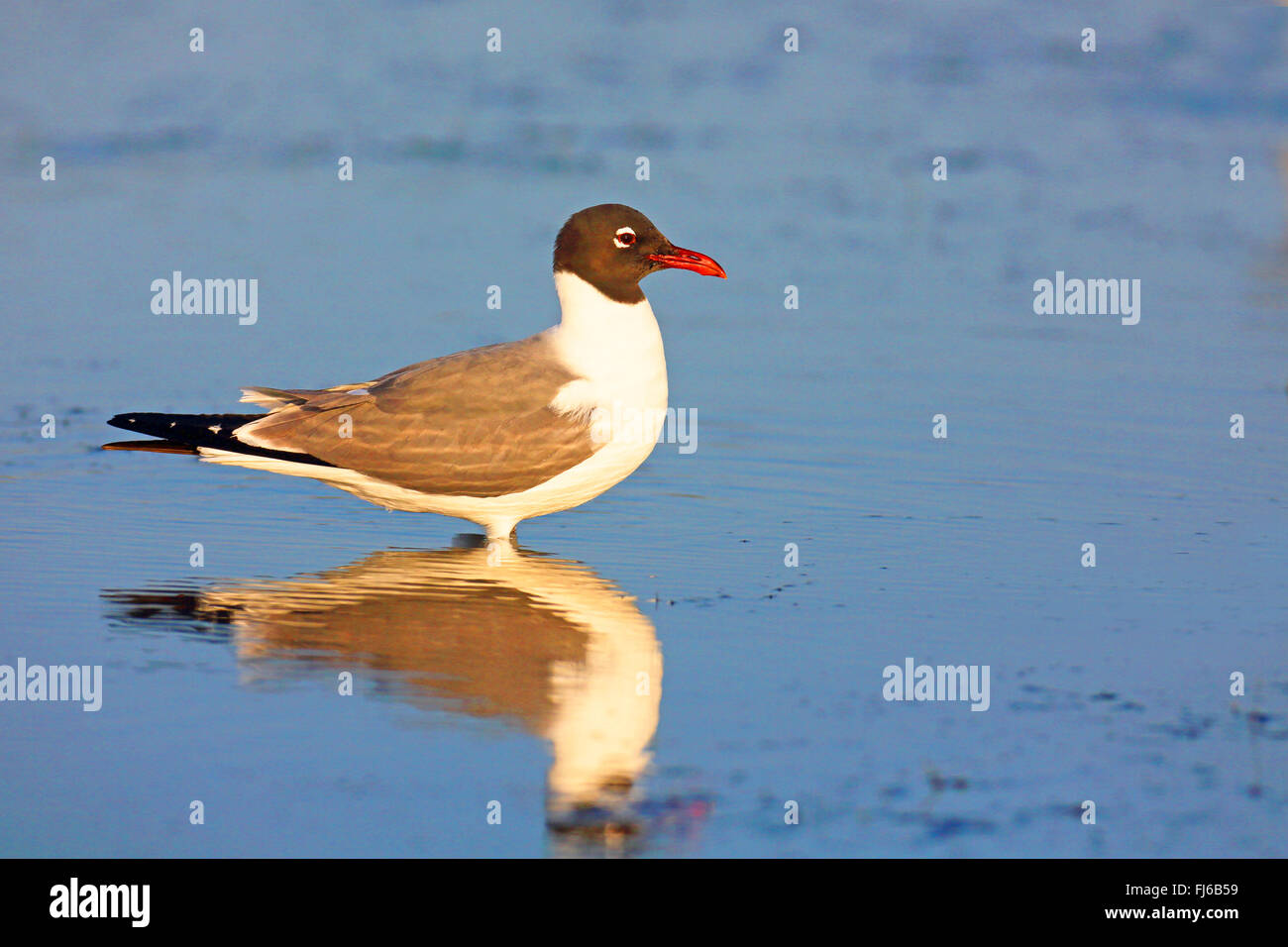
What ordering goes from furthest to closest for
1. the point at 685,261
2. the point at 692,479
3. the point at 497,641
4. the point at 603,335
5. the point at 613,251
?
the point at 692,479
the point at 685,261
the point at 613,251
the point at 603,335
the point at 497,641

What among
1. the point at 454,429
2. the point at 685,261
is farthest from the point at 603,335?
the point at 454,429

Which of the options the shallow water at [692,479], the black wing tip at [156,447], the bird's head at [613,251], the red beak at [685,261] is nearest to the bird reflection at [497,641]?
the shallow water at [692,479]

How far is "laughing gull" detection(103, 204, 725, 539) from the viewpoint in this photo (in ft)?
24.2

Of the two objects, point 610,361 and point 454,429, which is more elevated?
point 610,361

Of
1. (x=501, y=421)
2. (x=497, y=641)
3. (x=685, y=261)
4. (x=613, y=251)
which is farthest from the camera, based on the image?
(x=685, y=261)

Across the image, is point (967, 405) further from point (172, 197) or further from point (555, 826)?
point (172, 197)

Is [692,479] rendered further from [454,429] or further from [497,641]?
[497,641]

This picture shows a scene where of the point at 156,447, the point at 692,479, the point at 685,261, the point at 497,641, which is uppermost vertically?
the point at 685,261

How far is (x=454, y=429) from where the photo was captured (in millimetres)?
7492

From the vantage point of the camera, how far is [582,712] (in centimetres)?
565

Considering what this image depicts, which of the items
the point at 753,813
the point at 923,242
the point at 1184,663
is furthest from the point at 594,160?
the point at 753,813

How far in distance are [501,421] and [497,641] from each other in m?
1.40

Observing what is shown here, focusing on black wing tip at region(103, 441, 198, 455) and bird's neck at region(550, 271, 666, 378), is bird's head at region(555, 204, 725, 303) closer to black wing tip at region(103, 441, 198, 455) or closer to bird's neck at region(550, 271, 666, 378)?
bird's neck at region(550, 271, 666, 378)

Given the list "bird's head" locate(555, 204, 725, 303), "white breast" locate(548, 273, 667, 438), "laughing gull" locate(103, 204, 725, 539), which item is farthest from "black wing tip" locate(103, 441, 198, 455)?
"bird's head" locate(555, 204, 725, 303)
